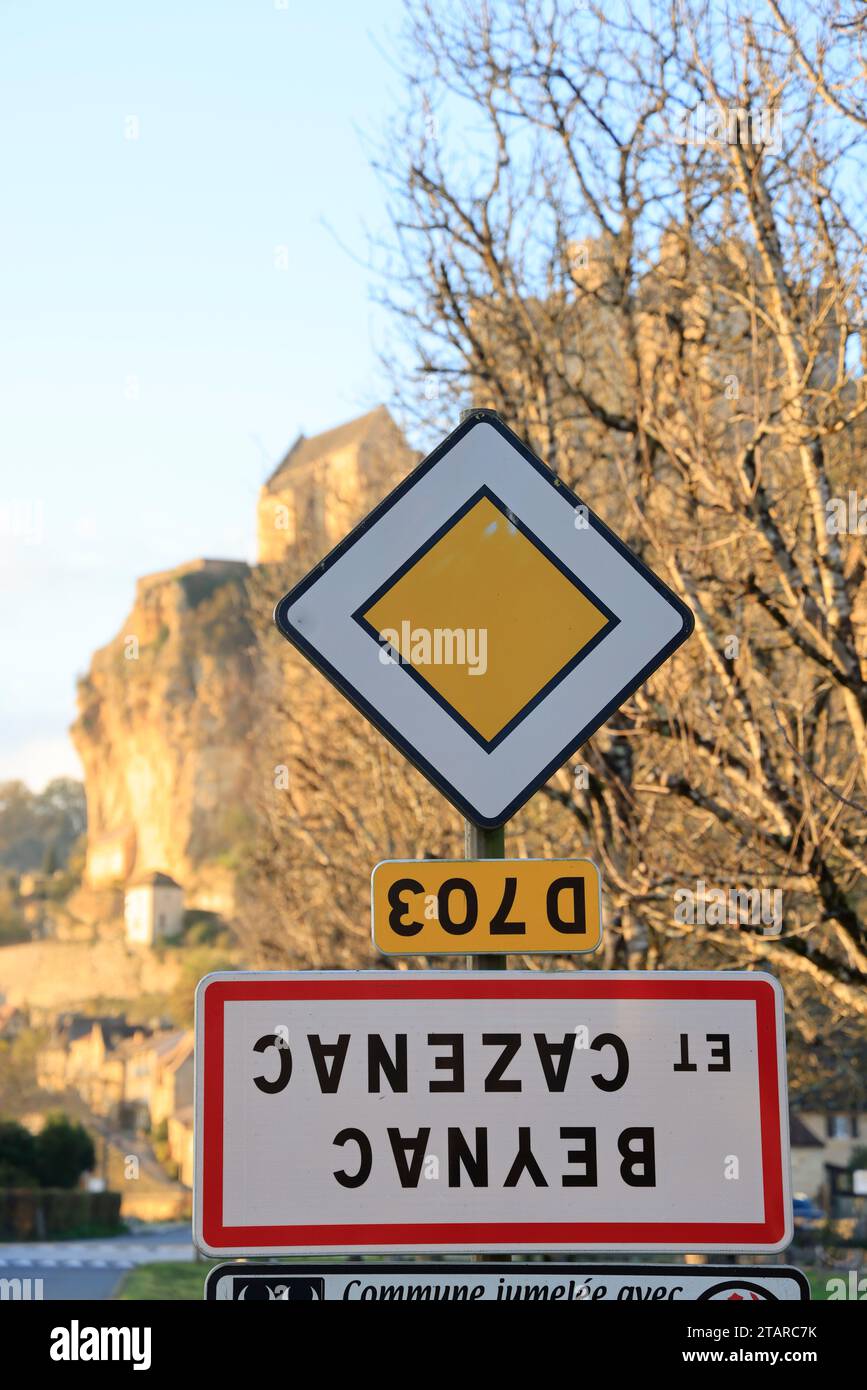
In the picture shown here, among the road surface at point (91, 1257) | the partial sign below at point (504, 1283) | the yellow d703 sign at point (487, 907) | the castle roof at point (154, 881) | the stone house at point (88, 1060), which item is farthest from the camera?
the castle roof at point (154, 881)

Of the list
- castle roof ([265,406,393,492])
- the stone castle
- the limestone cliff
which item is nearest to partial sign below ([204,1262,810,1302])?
castle roof ([265,406,393,492])

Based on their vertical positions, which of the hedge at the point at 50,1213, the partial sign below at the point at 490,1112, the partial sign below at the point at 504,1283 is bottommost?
the hedge at the point at 50,1213

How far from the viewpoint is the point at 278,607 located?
2.90 m

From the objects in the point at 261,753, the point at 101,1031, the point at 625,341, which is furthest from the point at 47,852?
the point at 625,341

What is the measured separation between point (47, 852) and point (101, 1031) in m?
63.1

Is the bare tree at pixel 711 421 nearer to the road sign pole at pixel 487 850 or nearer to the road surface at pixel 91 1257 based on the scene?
the road sign pole at pixel 487 850

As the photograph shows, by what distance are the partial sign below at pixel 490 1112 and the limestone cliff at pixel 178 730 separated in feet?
458

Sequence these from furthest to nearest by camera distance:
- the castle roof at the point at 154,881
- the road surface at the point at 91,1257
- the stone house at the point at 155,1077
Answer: the castle roof at the point at 154,881 → the stone house at the point at 155,1077 → the road surface at the point at 91,1257

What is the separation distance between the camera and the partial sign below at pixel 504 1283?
261 centimetres

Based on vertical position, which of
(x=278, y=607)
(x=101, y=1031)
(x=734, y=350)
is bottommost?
(x=101, y=1031)

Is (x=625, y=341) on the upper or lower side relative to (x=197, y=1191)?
upper

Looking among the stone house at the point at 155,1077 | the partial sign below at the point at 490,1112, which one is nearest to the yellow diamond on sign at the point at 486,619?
the partial sign below at the point at 490,1112

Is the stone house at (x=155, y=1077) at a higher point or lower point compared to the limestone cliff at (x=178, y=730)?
lower
